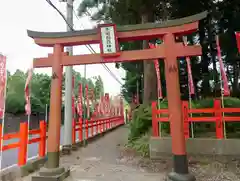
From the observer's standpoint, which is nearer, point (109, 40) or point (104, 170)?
point (109, 40)

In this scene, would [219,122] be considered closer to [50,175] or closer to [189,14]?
[50,175]

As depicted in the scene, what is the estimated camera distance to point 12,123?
70.6 ft

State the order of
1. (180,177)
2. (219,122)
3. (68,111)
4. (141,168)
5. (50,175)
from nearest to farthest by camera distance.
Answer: (180,177) < (50,175) < (141,168) < (219,122) < (68,111)

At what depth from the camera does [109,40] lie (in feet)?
16.9

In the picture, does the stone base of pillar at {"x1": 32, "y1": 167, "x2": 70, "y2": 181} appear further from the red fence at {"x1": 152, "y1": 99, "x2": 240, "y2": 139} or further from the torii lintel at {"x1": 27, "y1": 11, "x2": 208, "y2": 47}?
the red fence at {"x1": 152, "y1": 99, "x2": 240, "y2": 139}

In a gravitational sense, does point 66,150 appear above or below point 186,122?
below

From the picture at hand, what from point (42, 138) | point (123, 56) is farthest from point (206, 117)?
point (42, 138)

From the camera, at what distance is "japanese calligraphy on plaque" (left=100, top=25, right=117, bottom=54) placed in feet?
16.9

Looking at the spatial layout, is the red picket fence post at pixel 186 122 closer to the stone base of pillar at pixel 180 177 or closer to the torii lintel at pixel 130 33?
the stone base of pillar at pixel 180 177

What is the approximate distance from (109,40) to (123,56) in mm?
511

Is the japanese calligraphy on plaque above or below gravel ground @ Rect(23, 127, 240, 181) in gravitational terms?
above

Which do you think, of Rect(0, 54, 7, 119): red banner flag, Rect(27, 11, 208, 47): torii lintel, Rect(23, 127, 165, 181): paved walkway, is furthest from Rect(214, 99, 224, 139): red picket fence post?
Rect(0, 54, 7, 119): red banner flag

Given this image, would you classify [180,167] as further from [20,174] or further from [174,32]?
[20,174]

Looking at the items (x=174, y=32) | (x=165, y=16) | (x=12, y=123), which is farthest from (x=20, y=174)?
(x=12, y=123)
